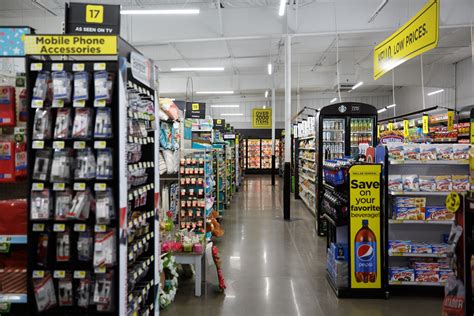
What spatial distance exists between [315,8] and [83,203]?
9.21m

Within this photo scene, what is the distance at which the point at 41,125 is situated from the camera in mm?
2703

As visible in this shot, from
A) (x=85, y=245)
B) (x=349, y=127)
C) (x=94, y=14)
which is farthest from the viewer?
(x=349, y=127)

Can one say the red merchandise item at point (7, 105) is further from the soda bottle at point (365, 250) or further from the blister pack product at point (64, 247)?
the soda bottle at point (365, 250)

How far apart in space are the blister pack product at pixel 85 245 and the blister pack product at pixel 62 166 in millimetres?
425

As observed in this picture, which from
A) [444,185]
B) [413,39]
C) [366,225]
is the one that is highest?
[413,39]

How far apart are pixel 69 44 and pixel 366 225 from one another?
12.8ft

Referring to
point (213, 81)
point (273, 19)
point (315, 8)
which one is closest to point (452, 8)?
point (315, 8)

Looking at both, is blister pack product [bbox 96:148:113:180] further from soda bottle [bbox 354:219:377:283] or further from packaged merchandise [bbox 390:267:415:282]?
packaged merchandise [bbox 390:267:415:282]

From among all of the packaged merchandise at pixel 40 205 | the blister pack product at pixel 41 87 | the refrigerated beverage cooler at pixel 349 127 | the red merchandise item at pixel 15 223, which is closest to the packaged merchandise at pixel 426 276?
the refrigerated beverage cooler at pixel 349 127

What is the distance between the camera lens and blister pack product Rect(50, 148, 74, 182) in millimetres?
2686

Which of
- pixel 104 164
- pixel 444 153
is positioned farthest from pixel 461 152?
pixel 104 164

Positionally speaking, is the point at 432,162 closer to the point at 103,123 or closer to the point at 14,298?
the point at 103,123

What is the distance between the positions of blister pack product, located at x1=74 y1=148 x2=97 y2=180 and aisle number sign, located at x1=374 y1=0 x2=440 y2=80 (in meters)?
4.46

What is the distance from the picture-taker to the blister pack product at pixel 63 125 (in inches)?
106
